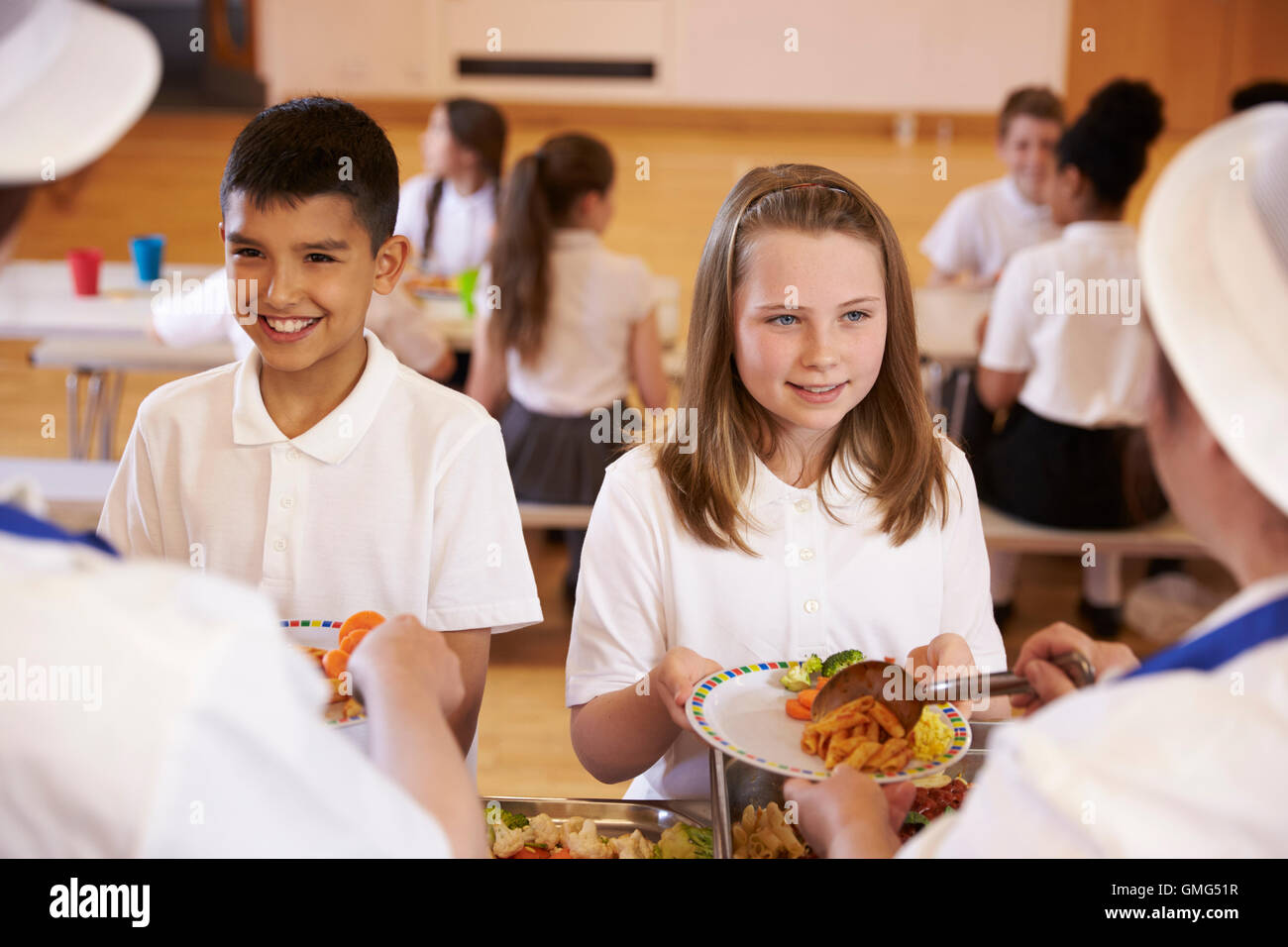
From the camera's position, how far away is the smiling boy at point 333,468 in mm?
1434

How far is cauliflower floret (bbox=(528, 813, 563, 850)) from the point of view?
1.23m

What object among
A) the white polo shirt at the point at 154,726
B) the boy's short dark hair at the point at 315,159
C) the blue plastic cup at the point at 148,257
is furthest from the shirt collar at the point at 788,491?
the blue plastic cup at the point at 148,257

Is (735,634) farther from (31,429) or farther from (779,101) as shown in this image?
(779,101)

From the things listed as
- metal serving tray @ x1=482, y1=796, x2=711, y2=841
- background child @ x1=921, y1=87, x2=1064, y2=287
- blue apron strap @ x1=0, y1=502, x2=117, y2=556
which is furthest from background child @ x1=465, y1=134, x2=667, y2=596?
blue apron strap @ x1=0, y1=502, x2=117, y2=556

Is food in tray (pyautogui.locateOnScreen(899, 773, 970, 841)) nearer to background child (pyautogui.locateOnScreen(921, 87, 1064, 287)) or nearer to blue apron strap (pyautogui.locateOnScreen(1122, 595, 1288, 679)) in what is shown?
blue apron strap (pyautogui.locateOnScreen(1122, 595, 1288, 679))

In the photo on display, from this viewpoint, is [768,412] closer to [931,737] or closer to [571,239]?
[931,737]

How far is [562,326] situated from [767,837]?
2559 mm

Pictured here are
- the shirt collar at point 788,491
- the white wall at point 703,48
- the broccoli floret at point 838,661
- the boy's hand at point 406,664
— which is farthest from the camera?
the white wall at point 703,48

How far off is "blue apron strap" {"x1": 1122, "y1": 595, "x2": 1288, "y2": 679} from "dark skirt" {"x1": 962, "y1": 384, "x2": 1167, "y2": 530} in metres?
2.49

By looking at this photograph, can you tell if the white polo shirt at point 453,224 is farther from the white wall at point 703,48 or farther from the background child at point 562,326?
the white wall at point 703,48

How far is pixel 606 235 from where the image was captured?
7766mm

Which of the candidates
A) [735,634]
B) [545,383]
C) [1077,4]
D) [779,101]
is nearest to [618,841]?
[735,634]

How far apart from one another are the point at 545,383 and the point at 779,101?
7445mm

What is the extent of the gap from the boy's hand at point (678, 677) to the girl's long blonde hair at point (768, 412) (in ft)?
0.67
